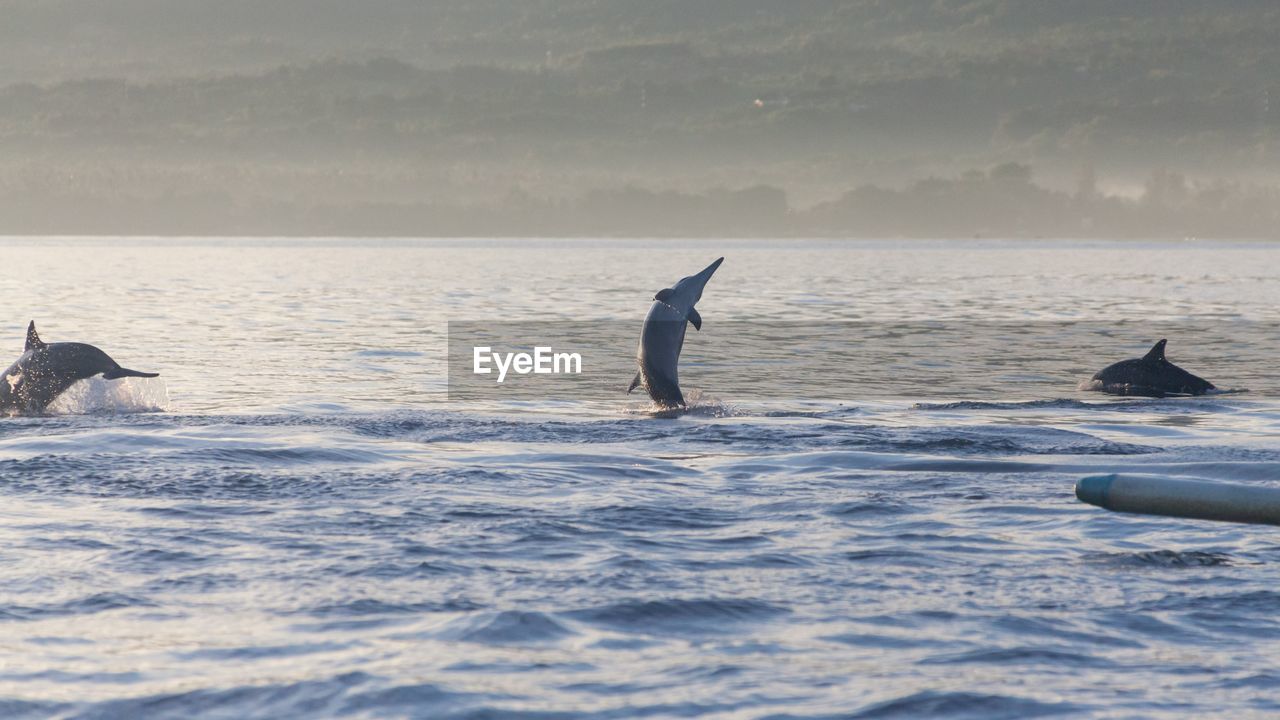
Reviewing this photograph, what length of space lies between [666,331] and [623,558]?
29.7 ft

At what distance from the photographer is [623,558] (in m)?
10.9

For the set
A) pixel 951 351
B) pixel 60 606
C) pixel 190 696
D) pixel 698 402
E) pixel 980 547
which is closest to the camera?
pixel 190 696

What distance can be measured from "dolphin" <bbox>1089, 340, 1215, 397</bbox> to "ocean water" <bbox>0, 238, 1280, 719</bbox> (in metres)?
0.78

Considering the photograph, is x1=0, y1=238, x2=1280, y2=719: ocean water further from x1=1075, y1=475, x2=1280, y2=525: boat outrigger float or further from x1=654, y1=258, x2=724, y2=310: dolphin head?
x1=654, y1=258, x2=724, y2=310: dolphin head

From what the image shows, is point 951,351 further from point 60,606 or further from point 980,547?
point 60,606

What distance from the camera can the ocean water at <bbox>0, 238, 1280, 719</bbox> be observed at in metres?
8.03

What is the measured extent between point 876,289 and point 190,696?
7105 centimetres

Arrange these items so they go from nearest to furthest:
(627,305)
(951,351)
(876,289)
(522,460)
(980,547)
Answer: (980,547)
(522,460)
(951,351)
(627,305)
(876,289)

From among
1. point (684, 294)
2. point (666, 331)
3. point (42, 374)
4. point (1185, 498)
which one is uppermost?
point (684, 294)

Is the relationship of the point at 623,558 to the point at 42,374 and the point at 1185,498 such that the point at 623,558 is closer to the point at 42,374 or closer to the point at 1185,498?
the point at 1185,498

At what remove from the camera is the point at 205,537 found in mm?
11562

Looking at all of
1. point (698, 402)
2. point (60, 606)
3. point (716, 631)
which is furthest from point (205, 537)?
point (698, 402)

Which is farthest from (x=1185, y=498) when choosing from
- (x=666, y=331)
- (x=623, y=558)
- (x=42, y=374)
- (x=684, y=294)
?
(x=42, y=374)

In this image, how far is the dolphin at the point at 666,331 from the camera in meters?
19.8
